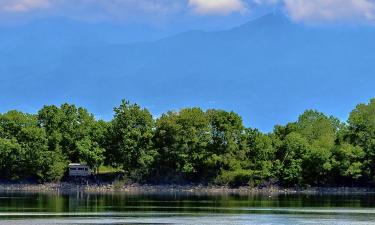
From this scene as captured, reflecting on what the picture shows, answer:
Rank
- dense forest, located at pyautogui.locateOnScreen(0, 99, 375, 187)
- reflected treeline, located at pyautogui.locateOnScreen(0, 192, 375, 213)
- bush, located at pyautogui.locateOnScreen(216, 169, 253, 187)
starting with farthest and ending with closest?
1. bush, located at pyautogui.locateOnScreen(216, 169, 253, 187)
2. dense forest, located at pyautogui.locateOnScreen(0, 99, 375, 187)
3. reflected treeline, located at pyautogui.locateOnScreen(0, 192, 375, 213)

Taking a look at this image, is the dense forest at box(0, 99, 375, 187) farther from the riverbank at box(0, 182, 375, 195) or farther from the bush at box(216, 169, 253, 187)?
the riverbank at box(0, 182, 375, 195)

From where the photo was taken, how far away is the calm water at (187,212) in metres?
58.7

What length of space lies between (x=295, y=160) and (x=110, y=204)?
38.0m

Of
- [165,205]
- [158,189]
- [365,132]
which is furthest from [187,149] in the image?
[165,205]

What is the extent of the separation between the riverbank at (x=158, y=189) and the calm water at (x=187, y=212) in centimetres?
2450

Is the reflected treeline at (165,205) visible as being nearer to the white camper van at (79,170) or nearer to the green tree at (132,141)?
the green tree at (132,141)

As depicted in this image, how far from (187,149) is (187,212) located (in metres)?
48.0

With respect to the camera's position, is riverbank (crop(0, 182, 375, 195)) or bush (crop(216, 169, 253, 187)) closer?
riverbank (crop(0, 182, 375, 195))

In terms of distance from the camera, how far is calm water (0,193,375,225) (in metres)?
58.7

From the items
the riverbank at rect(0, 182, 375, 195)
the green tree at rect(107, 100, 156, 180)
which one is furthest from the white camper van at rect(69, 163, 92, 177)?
the green tree at rect(107, 100, 156, 180)

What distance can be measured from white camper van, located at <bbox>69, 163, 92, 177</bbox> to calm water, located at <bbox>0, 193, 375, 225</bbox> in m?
33.8

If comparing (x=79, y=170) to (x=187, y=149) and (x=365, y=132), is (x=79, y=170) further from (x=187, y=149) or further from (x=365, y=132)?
(x=365, y=132)

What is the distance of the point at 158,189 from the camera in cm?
11406

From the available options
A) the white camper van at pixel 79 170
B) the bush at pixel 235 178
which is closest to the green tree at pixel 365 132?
the bush at pixel 235 178
